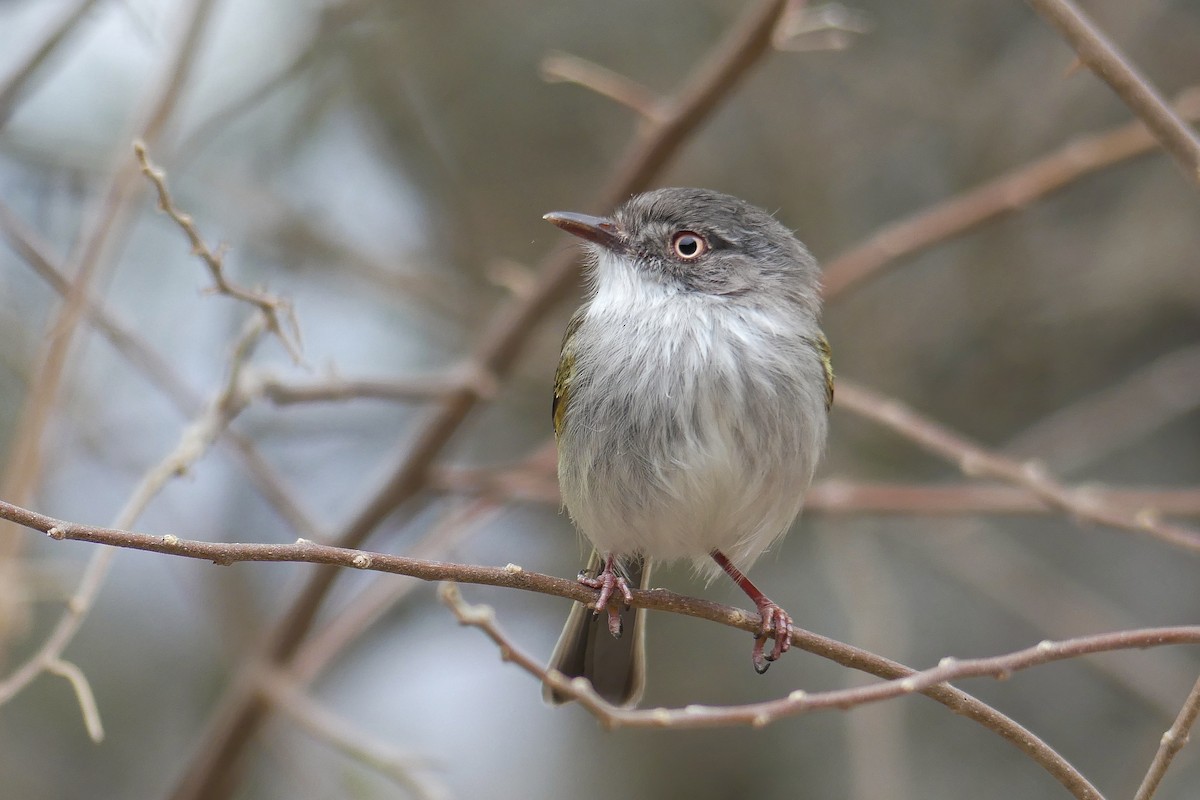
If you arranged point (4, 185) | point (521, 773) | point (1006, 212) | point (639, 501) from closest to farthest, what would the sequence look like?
point (639, 501) → point (1006, 212) → point (4, 185) → point (521, 773)

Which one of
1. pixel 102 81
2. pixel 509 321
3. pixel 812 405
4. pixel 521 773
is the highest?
pixel 102 81

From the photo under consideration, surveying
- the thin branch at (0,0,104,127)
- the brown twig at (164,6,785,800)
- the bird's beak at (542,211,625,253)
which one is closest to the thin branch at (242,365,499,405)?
the brown twig at (164,6,785,800)

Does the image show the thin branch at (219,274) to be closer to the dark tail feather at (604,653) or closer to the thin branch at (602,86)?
the thin branch at (602,86)

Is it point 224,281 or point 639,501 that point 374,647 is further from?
point 224,281

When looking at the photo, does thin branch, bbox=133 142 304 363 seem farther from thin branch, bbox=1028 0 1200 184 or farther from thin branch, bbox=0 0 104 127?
thin branch, bbox=1028 0 1200 184

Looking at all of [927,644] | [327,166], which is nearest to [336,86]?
[327,166]
